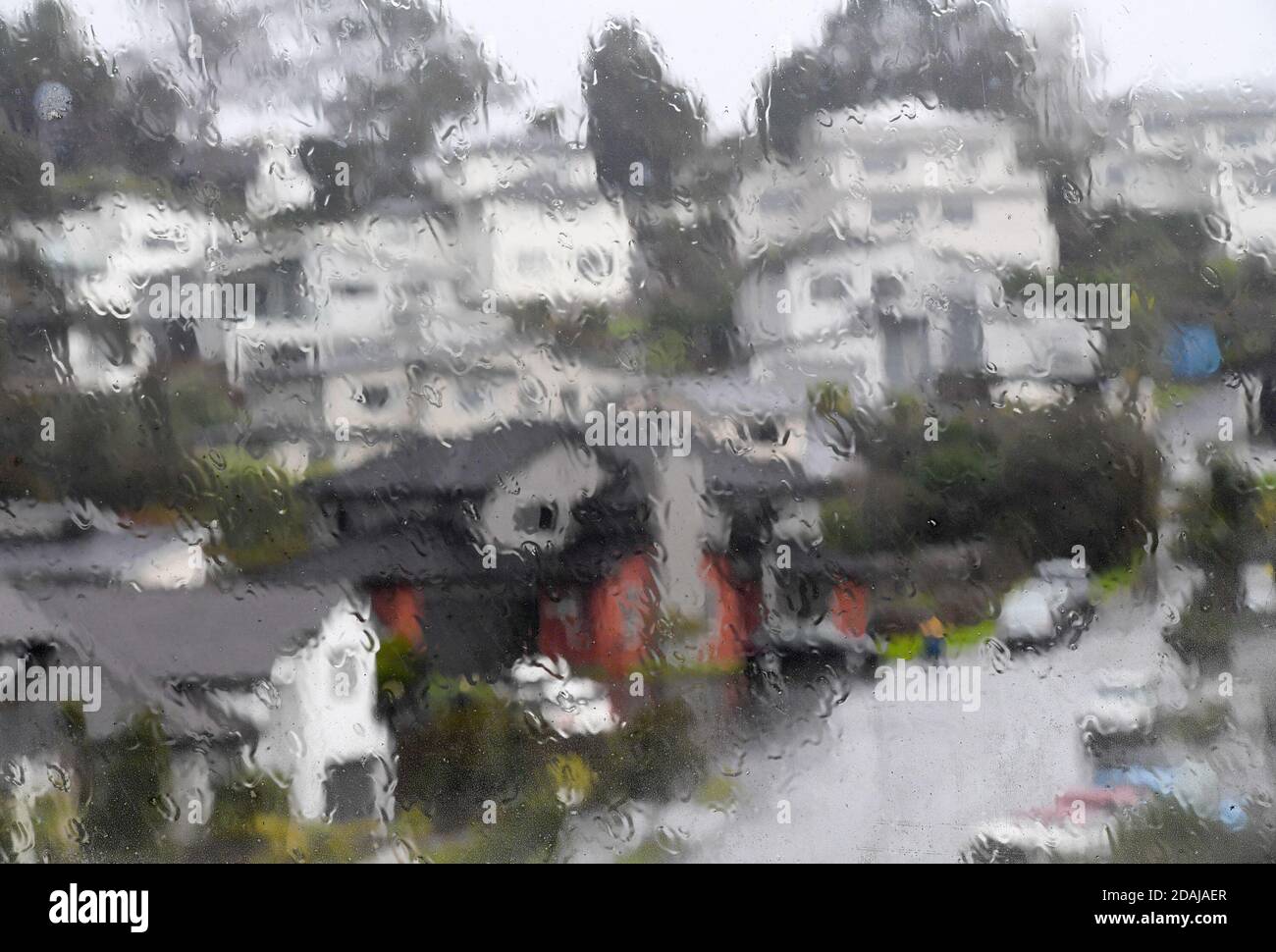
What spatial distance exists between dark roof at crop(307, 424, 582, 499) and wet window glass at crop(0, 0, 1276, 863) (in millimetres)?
12

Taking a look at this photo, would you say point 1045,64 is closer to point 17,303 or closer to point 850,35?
point 850,35

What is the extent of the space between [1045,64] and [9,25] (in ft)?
7.49

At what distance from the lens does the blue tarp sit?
201 cm

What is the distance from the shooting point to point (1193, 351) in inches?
79.4

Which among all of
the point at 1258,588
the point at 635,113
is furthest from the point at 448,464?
the point at 1258,588

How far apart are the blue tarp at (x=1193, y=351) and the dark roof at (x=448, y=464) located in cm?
131

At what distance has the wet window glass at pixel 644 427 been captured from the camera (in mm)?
2027

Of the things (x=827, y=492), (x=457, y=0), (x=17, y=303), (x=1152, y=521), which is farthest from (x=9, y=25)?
(x=1152, y=521)

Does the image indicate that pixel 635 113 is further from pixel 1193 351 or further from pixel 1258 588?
pixel 1258 588

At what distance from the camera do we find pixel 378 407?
206cm

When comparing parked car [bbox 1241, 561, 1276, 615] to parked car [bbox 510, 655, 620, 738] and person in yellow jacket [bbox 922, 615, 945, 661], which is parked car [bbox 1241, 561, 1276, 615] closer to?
person in yellow jacket [bbox 922, 615, 945, 661]

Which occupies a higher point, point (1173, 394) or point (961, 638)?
point (1173, 394)

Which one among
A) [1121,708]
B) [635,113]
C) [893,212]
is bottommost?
[1121,708]

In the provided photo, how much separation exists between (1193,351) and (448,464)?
1646 millimetres
